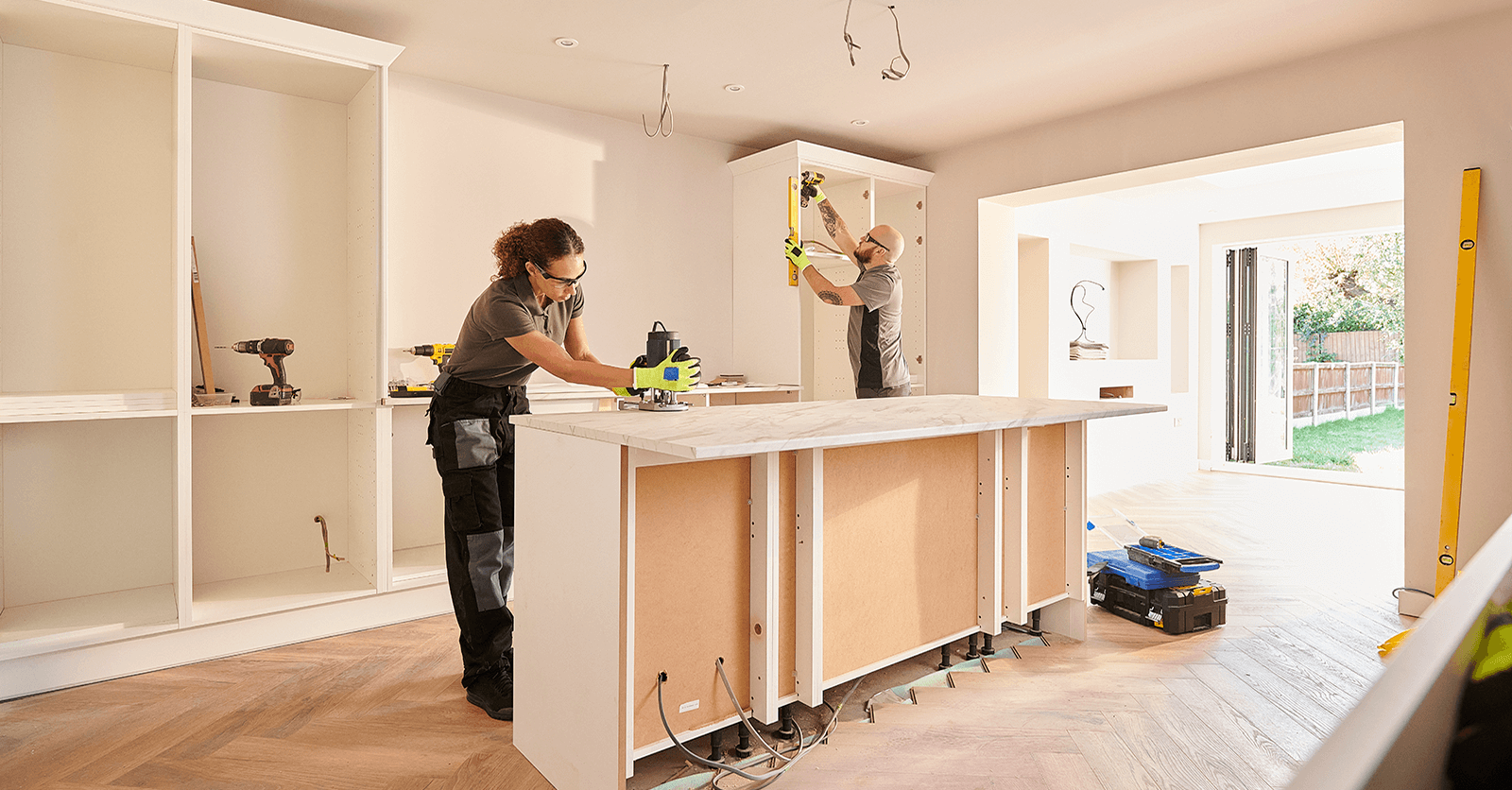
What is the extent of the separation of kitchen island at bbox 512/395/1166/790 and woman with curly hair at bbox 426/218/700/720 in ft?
1.09

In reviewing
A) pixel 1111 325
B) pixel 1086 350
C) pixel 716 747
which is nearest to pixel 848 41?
pixel 716 747

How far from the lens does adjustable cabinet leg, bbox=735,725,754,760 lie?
2.08m

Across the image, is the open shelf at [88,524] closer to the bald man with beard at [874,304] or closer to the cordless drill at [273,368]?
the cordless drill at [273,368]

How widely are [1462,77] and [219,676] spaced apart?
17.6 feet

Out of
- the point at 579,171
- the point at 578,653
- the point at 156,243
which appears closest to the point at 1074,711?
the point at 578,653

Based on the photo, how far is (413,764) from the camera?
6.80ft

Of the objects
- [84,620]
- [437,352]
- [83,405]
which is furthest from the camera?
[437,352]

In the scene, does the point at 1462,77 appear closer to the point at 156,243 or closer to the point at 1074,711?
the point at 1074,711

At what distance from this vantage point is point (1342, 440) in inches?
362

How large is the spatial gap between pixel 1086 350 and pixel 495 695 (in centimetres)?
534

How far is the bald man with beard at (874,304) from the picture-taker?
11.8ft

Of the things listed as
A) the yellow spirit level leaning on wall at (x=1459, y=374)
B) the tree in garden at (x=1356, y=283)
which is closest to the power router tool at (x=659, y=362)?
the yellow spirit level leaning on wall at (x=1459, y=374)

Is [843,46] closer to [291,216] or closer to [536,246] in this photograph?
[536,246]

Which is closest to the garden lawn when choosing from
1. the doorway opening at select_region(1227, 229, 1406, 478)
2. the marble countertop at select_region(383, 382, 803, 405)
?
the doorway opening at select_region(1227, 229, 1406, 478)
